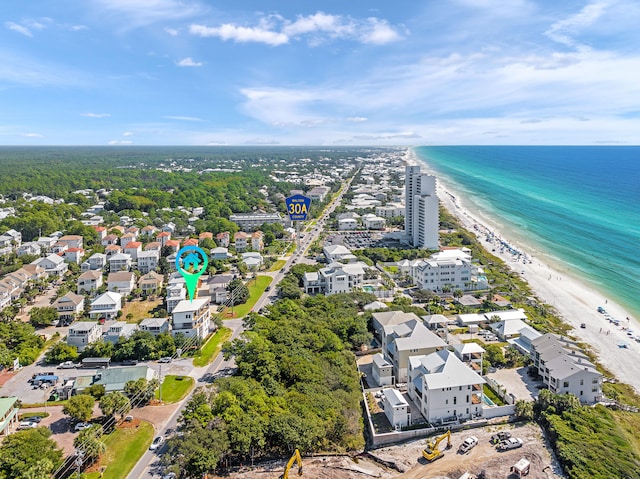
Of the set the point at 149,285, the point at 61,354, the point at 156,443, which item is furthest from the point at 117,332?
the point at 156,443

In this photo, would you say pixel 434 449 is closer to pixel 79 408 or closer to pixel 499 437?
pixel 499 437

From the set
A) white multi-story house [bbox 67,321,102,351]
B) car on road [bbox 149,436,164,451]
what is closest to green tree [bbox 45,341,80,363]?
white multi-story house [bbox 67,321,102,351]

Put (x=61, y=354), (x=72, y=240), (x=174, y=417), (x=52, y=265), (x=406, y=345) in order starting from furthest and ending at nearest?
(x=72, y=240)
(x=52, y=265)
(x=61, y=354)
(x=406, y=345)
(x=174, y=417)

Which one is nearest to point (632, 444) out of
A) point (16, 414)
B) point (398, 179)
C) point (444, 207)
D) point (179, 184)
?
point (16, 414)

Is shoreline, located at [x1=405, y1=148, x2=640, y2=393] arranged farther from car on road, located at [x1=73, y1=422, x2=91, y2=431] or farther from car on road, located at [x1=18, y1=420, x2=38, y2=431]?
car on road, located at [x1=18, y1=420, x2=38, y2=431]

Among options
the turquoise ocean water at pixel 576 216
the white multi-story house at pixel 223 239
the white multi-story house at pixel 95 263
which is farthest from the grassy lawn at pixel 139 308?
the turquoise ocean water at pixel 576 216

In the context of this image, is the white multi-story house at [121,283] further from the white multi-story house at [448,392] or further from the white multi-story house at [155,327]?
the white multi-story house at [448,392]
